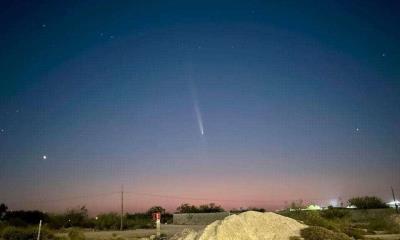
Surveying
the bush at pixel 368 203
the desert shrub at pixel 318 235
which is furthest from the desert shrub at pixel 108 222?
the desert shrub at pixel 318 235

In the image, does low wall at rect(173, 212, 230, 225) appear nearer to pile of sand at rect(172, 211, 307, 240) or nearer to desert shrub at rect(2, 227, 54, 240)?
desert shrub at rect(2, 227, 54, 240)

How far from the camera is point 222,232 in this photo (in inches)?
864

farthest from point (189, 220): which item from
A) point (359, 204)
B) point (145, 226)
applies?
point (359, 204)

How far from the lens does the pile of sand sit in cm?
2194

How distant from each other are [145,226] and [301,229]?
53371mm

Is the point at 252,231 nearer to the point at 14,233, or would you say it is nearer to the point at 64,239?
the point at 64,239

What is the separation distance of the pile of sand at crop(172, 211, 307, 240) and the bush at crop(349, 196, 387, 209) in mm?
55042

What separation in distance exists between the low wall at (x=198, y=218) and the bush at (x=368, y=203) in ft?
78.3

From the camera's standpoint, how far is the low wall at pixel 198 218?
72938 mm

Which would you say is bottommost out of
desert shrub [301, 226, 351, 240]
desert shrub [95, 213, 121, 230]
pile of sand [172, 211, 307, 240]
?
desert shrub [301, 226, 351, 240]

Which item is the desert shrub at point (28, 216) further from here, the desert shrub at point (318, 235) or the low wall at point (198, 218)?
the desert shrub at point (318, 235)

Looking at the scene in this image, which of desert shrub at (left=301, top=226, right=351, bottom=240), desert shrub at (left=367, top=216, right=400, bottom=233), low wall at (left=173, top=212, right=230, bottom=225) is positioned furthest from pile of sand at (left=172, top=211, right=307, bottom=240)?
low wall at (left=173, top=212, right=230, bottom=225)

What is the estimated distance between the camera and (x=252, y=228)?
22.9 m

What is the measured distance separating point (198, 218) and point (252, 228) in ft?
176
